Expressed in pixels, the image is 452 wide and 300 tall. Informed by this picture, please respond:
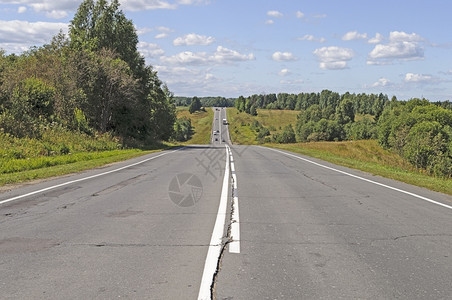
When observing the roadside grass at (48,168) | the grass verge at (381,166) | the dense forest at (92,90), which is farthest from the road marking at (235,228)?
the dense forest at (92,90)

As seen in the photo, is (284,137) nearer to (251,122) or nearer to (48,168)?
(251,122)

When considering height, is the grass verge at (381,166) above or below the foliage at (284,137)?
above

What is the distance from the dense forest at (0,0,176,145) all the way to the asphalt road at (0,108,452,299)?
18858 mm

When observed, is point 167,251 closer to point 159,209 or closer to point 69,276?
point 69,276

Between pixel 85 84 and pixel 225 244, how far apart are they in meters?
36.4

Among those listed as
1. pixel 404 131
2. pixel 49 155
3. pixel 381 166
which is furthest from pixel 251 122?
pixel 49 155

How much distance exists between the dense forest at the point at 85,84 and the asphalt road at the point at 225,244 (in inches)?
742

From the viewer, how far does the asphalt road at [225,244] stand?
4.58 metres

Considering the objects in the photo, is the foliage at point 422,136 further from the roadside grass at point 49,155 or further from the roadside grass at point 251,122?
the roadside grass at point 251,122

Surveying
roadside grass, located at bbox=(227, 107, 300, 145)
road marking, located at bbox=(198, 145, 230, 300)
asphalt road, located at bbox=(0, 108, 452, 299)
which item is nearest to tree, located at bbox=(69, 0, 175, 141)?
asphalt road, located at bbox=(0, 108, 452, 299)

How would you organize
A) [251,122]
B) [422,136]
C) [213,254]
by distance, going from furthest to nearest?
Result: [251,122] → [422,136] → [213,254]

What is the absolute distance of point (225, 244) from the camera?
6.34 m

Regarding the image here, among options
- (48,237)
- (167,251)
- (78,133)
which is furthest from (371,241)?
Answer: (78,133)

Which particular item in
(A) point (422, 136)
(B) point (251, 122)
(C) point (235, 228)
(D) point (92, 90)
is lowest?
(B) point (251, 122)
